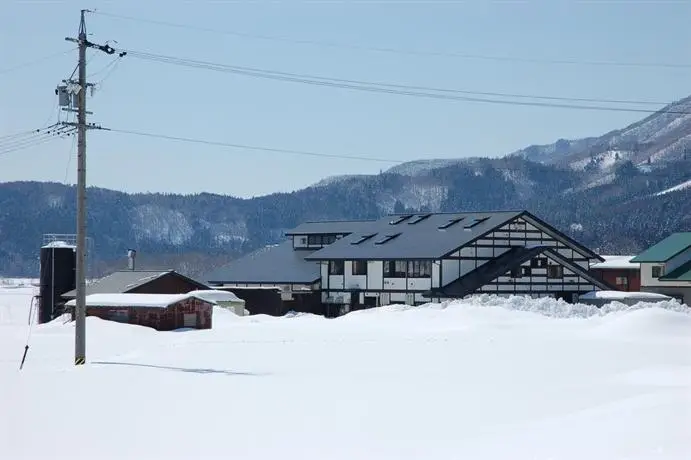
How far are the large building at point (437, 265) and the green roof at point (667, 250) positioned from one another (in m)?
9.14

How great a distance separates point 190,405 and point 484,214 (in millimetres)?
41793

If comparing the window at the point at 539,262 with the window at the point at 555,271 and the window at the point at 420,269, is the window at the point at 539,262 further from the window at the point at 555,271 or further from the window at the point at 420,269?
the window at the point at 420,269

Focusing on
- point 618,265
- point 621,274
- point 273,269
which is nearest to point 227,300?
point 273,269

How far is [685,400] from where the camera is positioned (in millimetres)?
14758

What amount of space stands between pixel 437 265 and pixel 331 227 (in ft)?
51.5

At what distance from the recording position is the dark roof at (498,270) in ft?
164

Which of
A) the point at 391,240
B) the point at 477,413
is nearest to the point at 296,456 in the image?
the point at 477,413

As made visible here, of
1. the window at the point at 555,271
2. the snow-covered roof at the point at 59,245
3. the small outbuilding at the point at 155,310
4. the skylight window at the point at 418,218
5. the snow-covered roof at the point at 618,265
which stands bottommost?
the small outbuilding at the point at 155,310

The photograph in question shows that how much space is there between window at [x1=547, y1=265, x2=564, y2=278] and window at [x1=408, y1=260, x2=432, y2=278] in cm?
703

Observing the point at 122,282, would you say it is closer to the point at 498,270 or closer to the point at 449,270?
the point at 449,270

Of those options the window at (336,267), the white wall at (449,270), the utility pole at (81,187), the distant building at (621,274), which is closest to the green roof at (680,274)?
the distant building at (621,274)

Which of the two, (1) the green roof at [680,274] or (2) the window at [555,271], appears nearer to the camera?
(2) the window at [555,271]

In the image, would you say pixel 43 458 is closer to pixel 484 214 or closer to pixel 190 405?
pixel 190 405

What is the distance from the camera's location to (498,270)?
50.7 m
